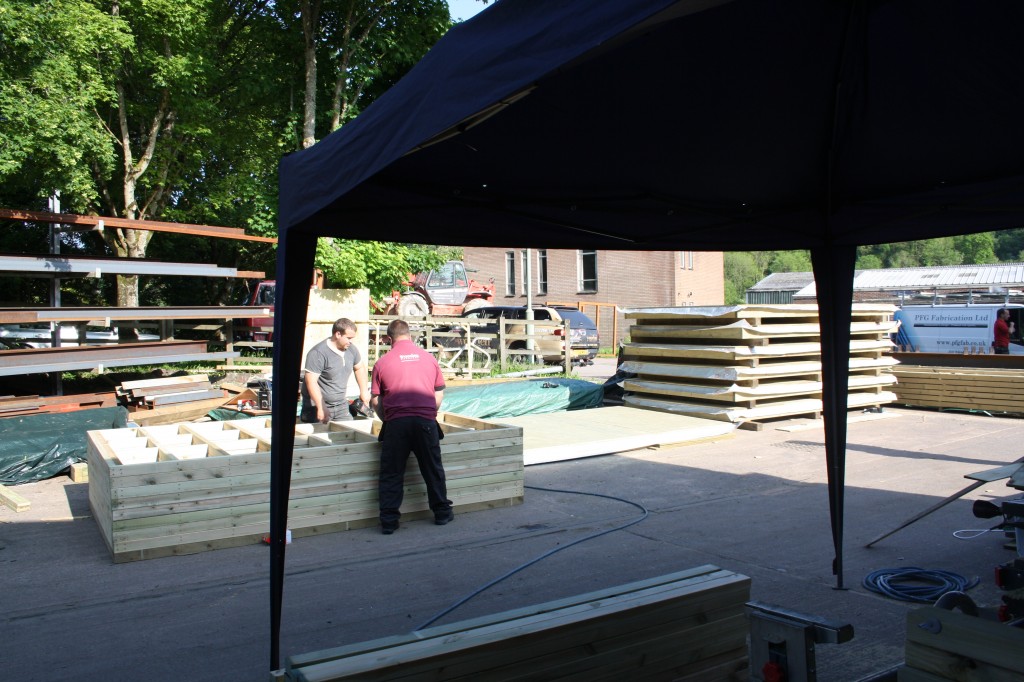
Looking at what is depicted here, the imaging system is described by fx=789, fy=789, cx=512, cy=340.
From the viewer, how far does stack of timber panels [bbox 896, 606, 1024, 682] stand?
8.61 feet

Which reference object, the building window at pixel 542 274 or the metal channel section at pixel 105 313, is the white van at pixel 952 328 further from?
the building window at pixel 542 274

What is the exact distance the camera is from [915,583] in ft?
18.6

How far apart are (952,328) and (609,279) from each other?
1772 centimetres

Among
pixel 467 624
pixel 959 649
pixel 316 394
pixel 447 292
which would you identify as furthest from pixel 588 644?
pixel 447 292

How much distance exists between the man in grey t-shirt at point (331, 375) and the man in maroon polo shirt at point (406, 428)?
4.73ft

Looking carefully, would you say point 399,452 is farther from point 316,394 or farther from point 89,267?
point 89,267

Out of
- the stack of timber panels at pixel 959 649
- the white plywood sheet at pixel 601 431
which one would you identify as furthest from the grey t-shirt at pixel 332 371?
the stack of timber panels at pixel 959 649

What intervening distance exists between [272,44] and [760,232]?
16547mm

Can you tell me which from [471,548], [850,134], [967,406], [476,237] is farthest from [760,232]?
[967,406]

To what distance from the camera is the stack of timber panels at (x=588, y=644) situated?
9.81 ft

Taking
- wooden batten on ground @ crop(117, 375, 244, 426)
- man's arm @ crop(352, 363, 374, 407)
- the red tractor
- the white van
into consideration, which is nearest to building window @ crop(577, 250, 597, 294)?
the red tractor

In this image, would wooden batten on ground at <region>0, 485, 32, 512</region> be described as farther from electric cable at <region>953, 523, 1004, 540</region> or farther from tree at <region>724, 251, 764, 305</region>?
tree at <region>724, 251, 764, 305</region>

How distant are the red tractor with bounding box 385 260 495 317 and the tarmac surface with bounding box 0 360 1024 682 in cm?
1924

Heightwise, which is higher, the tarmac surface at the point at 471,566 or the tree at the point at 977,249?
the tree at the point at 977,249
